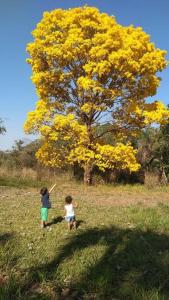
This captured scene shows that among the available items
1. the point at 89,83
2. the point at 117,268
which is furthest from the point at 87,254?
the point at 89,83

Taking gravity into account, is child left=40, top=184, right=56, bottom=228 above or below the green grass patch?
below

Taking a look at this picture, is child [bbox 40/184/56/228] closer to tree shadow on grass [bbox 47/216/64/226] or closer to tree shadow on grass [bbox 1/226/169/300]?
tree shadow on grass [bbox 47/216/64/226]

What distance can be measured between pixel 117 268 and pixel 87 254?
2.97 ft

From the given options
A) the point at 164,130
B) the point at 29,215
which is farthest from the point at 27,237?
the point at 164,130

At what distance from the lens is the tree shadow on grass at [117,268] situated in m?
5.80

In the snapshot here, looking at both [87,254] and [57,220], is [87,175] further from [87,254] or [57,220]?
[87,254]

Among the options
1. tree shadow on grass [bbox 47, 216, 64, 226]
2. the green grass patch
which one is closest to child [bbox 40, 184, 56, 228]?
tree shadow on grass [bbox 47, 216, 64, 226]

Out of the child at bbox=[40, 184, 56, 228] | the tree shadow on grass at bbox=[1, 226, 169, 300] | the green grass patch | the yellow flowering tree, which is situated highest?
the yellow flowering tree

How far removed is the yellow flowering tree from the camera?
18766 millimetres

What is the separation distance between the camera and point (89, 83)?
60.8 feet

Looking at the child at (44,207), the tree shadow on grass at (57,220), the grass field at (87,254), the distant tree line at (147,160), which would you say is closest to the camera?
the grass field at (87,254)

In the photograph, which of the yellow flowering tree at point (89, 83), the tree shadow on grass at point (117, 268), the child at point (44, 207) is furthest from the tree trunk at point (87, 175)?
the tree shadow on grass at point (117, 268)

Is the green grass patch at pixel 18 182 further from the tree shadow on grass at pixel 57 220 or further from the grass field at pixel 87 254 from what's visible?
the tree shadow on grass at pixel 57 220

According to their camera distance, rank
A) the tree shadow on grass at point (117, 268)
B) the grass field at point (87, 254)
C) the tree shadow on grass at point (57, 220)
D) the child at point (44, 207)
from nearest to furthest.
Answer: the tree shadow on grass at point (117, 268), the grass field at point (87, 254), the child at point (44, 207), the tree shadow on grass at point (57, 220)
